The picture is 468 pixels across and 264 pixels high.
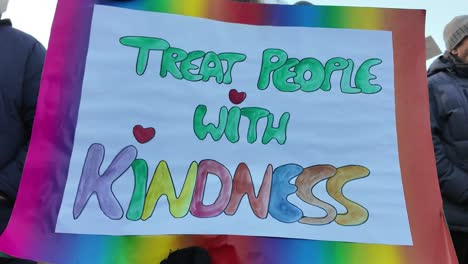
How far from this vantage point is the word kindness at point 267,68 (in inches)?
58.1

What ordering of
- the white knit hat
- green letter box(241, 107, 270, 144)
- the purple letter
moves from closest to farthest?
the purple letter → green letter box(241, 107, 270, 144) → the white knit hat

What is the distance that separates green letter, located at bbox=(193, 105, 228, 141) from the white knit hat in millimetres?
999

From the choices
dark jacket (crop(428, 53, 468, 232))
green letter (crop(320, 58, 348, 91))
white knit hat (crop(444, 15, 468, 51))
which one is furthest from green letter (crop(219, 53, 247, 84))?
white knit hat (crop(444, 15, 468, 51))

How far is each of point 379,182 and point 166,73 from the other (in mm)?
629

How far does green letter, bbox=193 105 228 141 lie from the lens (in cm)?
142

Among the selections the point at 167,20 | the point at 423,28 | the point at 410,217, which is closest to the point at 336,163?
the point at 410,217

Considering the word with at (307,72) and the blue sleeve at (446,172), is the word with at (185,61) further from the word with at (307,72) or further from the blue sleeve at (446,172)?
the blue sleeve at (446,172)

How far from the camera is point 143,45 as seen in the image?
4.84 feet

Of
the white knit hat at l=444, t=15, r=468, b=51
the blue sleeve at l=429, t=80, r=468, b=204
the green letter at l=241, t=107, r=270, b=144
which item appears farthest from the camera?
the white knit hat at l=444, t=15, r=468, b=51

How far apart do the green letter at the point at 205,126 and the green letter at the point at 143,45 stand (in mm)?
189

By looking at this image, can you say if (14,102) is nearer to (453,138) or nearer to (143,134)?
(143,134)

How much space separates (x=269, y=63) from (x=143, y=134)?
15.8 inches

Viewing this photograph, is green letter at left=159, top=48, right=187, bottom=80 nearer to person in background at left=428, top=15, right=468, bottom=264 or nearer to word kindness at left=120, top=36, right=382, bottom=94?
word kindness at left=120, top=36, right=382, bottom=94

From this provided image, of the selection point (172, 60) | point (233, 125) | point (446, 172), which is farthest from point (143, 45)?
point (446, 172)
